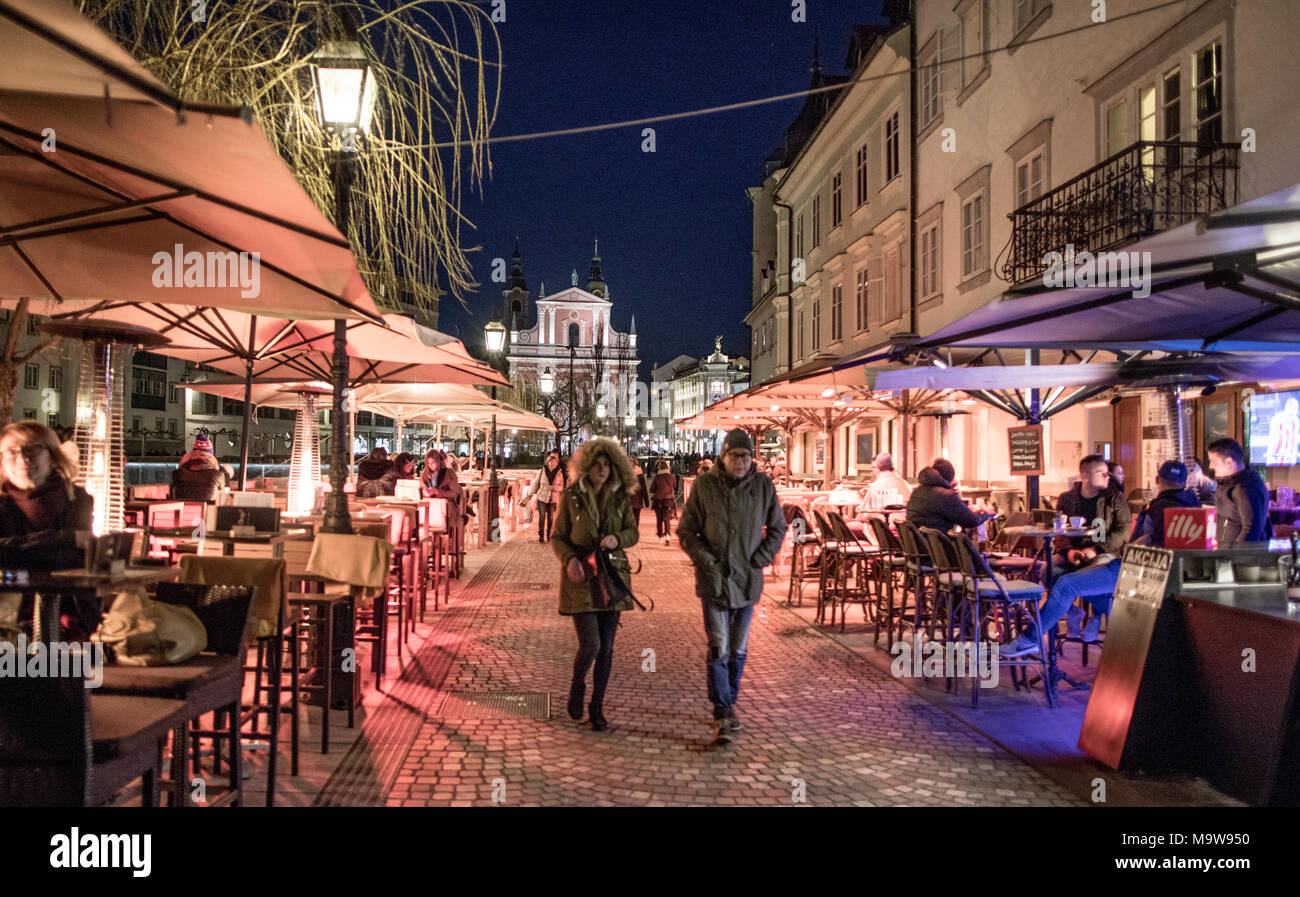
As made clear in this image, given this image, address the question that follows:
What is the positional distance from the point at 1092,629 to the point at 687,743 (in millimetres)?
4418

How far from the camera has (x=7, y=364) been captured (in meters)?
7.79

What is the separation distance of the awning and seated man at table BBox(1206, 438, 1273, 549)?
3.35 feet

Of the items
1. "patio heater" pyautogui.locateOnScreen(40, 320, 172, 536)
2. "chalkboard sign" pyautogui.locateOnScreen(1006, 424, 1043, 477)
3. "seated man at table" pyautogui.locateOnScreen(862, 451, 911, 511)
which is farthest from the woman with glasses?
"chalkboard sign" pyautogui.locateOnScreen(1006, 424, 1043, 477)

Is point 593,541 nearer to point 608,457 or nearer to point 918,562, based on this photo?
point 608,457

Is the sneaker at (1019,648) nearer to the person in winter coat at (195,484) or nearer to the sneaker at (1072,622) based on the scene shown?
the sneaker at (1072,622)

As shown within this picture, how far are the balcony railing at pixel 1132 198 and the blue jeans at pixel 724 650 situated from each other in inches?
279

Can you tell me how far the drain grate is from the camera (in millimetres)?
6422

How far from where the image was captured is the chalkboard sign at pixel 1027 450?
11.7 metres

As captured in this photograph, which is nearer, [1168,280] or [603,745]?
[1168,280]

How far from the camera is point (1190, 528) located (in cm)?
522

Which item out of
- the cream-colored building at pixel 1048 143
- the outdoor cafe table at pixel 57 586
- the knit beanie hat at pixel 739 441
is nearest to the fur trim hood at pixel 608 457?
the knit beanie hat at pixel 739 441

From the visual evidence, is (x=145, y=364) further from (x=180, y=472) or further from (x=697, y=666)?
(x=697, y=666)

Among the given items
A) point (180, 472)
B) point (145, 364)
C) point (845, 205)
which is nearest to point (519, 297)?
point (145, 364)
